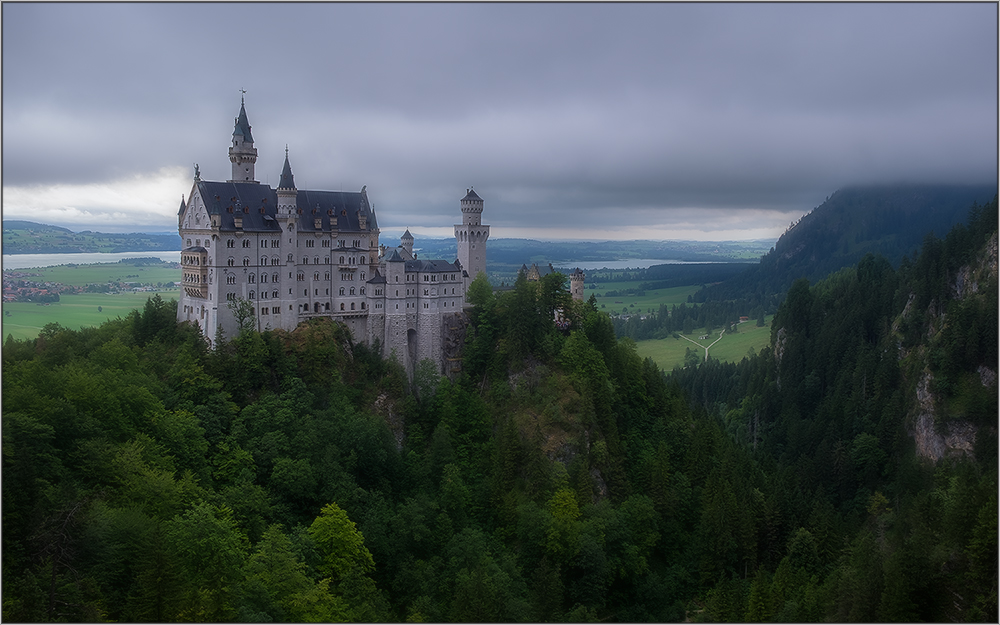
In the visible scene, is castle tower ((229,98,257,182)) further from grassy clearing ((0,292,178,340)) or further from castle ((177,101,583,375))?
grassy clearing ((0,292,178,340))

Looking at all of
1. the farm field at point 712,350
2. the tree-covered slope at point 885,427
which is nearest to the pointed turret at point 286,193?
the tree-covered slope at point 885,427

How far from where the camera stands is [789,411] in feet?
390

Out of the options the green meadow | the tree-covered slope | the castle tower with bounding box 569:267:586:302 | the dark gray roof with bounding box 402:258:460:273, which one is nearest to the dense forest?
the tree-covered slope

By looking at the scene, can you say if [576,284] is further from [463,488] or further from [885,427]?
[885,427]

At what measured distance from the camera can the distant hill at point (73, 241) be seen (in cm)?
7444

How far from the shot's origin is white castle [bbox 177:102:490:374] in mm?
68750

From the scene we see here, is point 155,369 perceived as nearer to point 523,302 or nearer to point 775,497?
point 523,302

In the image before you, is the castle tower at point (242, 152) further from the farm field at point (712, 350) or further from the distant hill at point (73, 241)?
the farm field at point (712, 350)

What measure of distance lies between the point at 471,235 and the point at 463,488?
90.2 feet

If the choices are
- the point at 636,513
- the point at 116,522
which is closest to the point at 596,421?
the point at 636,513

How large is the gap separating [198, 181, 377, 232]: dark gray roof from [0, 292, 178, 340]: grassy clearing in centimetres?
1051

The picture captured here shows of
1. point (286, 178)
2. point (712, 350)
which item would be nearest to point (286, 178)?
point (286, 178)

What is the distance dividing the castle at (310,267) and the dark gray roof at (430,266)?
0.39ft

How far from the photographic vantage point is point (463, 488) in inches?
2586
